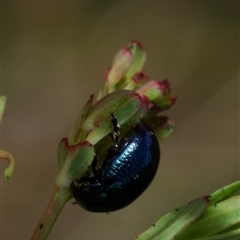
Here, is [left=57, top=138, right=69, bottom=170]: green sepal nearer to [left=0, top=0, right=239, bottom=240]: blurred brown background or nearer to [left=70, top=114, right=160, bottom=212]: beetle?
[left=70, top=114, right=160, bottom=212]: beetle

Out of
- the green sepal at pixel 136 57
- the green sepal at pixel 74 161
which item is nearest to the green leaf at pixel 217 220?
the green sepal at pixel 74 161

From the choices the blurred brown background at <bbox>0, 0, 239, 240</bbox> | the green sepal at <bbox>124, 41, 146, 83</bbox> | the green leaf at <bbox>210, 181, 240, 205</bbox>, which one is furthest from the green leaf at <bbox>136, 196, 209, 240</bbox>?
the blurred brown background at <bbox>0, 0, 239, 240</bbox>

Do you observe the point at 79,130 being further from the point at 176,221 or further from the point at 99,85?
the point at 99,85

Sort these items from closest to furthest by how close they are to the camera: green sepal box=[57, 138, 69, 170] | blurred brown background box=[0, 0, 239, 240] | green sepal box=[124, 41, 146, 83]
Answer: green sepal box=[57, 138, 69, 170]
green sepal box=[124, 41, 146, 83]
blurred brown background box=[0, 0, 239, 240]

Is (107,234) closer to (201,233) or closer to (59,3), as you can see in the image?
(59,3)

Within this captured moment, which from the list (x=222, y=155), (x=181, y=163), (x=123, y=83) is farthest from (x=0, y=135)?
(x=123, y=83)

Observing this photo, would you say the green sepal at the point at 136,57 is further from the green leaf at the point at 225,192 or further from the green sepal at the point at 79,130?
the green leaf at the point at 225,192
